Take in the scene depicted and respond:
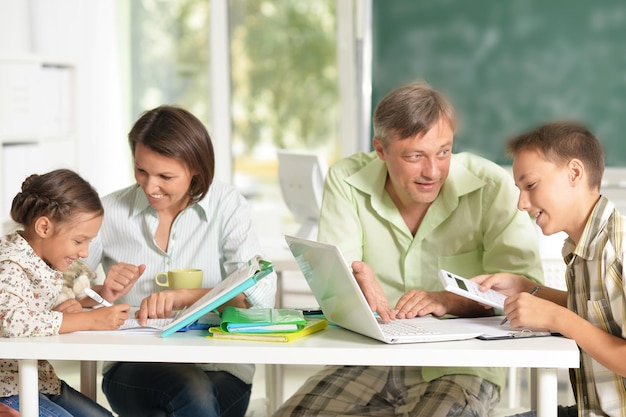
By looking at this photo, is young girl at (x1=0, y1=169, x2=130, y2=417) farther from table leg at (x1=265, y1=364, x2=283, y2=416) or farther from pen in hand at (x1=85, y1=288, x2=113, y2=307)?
table leg at (x1=265, y1=364, x2=283, y2=416)

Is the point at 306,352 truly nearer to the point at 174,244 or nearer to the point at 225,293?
the point at 225,293

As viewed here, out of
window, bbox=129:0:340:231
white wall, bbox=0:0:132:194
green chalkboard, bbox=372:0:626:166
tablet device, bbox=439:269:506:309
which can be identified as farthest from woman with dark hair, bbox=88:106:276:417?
window, bbox=129:0:340:231

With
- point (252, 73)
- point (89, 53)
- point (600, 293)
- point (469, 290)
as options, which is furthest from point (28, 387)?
point (252, 73)

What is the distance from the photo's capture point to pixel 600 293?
1.86 m

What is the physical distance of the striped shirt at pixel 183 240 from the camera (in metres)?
2.36

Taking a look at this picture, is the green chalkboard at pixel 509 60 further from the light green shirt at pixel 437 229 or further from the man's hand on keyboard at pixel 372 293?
the man's hand on keyboard at pixel 372 293

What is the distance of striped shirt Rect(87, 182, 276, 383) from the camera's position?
7.74 ft

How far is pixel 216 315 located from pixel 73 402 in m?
0.38

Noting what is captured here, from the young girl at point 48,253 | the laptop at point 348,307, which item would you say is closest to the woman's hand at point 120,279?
the young girl at point 48,253

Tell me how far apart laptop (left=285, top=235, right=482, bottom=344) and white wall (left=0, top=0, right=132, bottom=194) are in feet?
9.93

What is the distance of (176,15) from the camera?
5578mm

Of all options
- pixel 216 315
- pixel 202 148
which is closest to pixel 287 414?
pixel 216 315

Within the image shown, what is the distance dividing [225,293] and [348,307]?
236 mm

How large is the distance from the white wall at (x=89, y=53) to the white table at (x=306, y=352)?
3.06m
